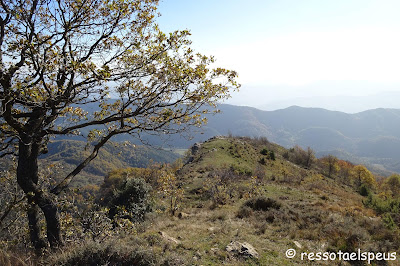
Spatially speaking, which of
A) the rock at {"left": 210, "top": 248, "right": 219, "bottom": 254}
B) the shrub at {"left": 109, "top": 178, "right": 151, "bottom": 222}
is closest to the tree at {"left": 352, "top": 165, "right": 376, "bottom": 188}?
the shrub at {"left": 109, "top": 178, "right": 151, "bottom": 222}

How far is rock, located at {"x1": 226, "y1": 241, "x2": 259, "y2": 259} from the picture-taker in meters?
7.17

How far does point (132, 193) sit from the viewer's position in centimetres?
1702

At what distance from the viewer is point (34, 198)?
20.6 feet

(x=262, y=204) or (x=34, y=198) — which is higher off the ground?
(x=34, y=198)

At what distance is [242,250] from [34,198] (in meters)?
6.54

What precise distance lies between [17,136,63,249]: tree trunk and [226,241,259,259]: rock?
17.5ft

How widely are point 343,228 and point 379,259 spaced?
7.80 ft

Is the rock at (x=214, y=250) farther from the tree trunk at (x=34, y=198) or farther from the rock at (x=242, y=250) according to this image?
the tree trunk at (x=34, y=198)

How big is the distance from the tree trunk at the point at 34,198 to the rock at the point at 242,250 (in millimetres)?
5323

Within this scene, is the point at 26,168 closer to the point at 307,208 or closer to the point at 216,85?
the point at 216,85

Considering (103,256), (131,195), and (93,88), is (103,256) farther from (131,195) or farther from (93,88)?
(131,195)

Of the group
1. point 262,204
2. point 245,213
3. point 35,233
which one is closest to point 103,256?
point 35,233

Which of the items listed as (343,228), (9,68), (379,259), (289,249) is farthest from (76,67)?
(343,228)

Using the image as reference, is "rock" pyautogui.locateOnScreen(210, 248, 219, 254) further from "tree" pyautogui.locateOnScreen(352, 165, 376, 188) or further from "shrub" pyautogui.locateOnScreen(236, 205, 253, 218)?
"tree" pyautogui.locateOnScreen(352, 165, 376, 188)
